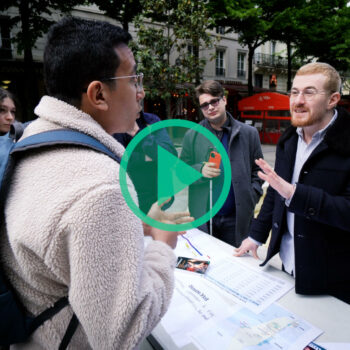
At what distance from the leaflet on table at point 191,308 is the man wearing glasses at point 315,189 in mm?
Answer: 452

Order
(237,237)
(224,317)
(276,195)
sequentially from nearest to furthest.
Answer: (224,317) → (276,195) → (237,237)

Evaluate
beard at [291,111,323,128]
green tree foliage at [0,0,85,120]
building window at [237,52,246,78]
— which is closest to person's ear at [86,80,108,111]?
beard at [291,111,323,128]

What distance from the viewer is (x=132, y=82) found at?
932 mm

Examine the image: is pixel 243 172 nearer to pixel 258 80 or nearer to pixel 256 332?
pixel 256 332

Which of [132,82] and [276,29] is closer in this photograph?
[132,82]

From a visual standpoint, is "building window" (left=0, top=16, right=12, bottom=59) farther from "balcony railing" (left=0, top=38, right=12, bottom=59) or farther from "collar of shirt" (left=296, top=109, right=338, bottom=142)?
"collar of shirt" (left=296, top=109, right=338, bottom=142)

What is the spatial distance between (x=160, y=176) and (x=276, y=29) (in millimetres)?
15817

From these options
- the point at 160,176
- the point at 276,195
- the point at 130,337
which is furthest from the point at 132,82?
the point at 276,195

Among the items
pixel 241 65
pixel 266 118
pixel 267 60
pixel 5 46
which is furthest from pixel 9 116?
pixel 267 60

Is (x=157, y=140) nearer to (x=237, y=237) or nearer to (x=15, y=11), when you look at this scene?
(x=237, y=237)

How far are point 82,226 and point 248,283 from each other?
3.95 feet

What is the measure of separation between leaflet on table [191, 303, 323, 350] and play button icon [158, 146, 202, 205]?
27.6 inches

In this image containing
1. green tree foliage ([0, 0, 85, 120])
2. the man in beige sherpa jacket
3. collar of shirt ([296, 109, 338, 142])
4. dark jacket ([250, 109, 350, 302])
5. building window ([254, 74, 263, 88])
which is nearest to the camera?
the man in beige sherpa jacket

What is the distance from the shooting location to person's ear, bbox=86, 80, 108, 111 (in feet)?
2.73
